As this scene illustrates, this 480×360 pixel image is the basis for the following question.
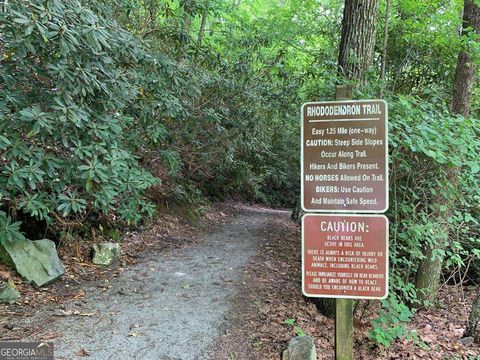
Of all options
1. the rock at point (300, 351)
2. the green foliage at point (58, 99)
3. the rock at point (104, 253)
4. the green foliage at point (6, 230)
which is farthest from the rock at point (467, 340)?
the green foliage at point (6, 230)

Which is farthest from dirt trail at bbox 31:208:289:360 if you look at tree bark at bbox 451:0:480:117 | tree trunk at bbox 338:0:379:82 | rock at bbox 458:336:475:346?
tree bark at bbox 451:0:480:117

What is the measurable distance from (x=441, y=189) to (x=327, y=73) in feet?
6.22

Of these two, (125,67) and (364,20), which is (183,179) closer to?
(125,67)

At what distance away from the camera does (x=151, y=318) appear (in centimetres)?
425

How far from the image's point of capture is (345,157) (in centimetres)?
292

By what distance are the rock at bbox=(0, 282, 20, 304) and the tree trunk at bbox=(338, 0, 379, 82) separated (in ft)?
15.5

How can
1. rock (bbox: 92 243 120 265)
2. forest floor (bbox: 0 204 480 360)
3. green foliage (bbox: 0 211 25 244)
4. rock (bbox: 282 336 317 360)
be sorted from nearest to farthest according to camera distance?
rock (bbox: 282 336 317 360)
forest floor (bbox: 0 204 480 360)
green foliage (bbox: 0 211 25 244)
rock (bbox: 92 243 120 265)

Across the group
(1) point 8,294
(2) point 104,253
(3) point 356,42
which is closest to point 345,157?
(3) point 356,42

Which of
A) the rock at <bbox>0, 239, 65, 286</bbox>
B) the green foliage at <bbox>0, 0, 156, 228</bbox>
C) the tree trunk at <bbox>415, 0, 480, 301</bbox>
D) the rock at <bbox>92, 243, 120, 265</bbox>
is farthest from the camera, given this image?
the rock at <bbox>92, 243, 120, 265</bbox>

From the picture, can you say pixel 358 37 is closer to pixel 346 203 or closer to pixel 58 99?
pixel 346 203

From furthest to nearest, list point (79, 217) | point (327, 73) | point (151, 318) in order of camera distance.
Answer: point (79, 217)
point (327, 73)
point (151, 318)

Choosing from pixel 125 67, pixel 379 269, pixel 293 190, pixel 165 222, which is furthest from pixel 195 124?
pixel 293 190

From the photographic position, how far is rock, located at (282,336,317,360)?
3512mm

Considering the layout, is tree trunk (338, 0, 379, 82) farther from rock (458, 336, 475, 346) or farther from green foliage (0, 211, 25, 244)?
green foliage (0, 211, 25, 244)
